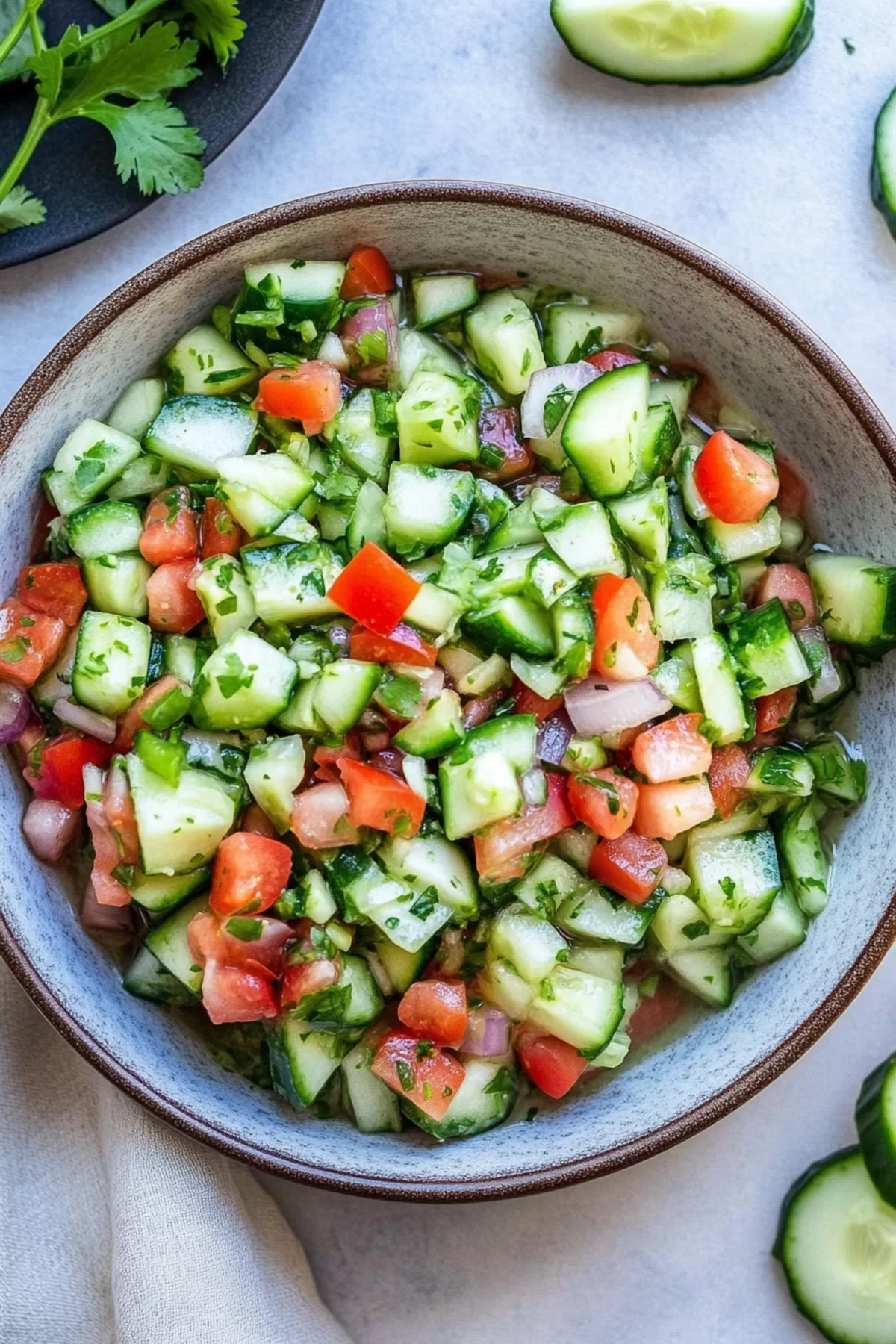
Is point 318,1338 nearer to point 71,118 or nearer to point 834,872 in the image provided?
point 834,872

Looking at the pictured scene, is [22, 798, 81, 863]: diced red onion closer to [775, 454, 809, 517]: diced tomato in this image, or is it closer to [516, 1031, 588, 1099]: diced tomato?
[516, 1031, 588, 1099]: diced tomato

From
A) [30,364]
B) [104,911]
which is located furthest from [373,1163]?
[30,364]

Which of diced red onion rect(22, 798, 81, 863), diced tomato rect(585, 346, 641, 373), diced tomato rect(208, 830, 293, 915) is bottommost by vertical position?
diced red onion rect(22, 798, 81, 863)

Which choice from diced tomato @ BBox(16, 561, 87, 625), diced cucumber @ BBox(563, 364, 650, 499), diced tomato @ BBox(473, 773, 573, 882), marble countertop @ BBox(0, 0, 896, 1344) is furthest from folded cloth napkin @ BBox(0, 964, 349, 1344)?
diced cucumber @ BBox(563, 364, 650, 499)

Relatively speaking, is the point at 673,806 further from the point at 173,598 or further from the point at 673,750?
the point at 173,598

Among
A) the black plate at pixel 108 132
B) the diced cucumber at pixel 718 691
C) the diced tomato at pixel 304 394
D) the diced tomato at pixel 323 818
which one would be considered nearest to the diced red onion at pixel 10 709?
the diced tomato at pixel 323 818

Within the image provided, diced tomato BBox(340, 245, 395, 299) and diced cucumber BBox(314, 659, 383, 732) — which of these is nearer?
diced cucumber BBox(314, 659, 383, 732)
